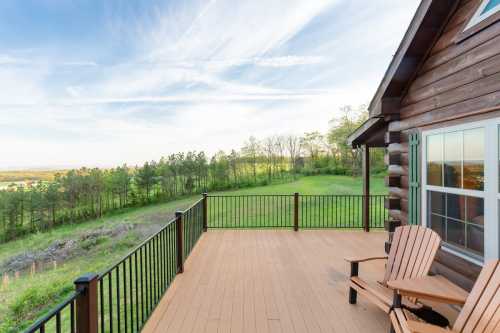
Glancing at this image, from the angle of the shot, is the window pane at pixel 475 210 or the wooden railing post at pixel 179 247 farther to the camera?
the wooden railing post at pixel 179 247

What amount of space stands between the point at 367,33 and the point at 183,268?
985 centimetres

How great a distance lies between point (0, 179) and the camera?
14992 mm

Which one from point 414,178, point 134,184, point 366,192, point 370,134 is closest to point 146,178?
point 134,184

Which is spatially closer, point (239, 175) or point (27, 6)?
point (27, 6)

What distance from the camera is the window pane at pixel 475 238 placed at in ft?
7.73

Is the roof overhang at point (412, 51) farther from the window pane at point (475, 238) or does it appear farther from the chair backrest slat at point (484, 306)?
the chair backrest slat at point (484, 306)

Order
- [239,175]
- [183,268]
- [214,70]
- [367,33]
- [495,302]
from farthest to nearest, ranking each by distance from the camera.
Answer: [239,175] → [214,70] → [367,33] → [183,268] → [495,302]

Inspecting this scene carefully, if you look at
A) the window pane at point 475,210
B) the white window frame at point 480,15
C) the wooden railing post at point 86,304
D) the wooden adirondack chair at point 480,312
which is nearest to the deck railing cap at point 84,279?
the wooden railing post at point 86,304

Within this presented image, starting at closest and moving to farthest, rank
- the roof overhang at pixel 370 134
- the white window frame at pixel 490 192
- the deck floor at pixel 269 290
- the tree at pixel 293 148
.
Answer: the white window frame at pixel 490 192 < the deck floor at pixel 269 290 < the roof overhang at pixel 370 134 < the tree at pixel 293 148

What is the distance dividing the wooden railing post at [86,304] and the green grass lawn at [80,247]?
3.79 meters

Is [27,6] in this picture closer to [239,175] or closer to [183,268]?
[239,175]

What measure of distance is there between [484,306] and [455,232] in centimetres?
123

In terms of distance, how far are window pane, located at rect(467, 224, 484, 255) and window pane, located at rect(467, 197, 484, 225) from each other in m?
0.07

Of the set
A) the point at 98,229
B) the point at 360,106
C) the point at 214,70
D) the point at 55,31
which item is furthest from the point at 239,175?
the point at 55,31
